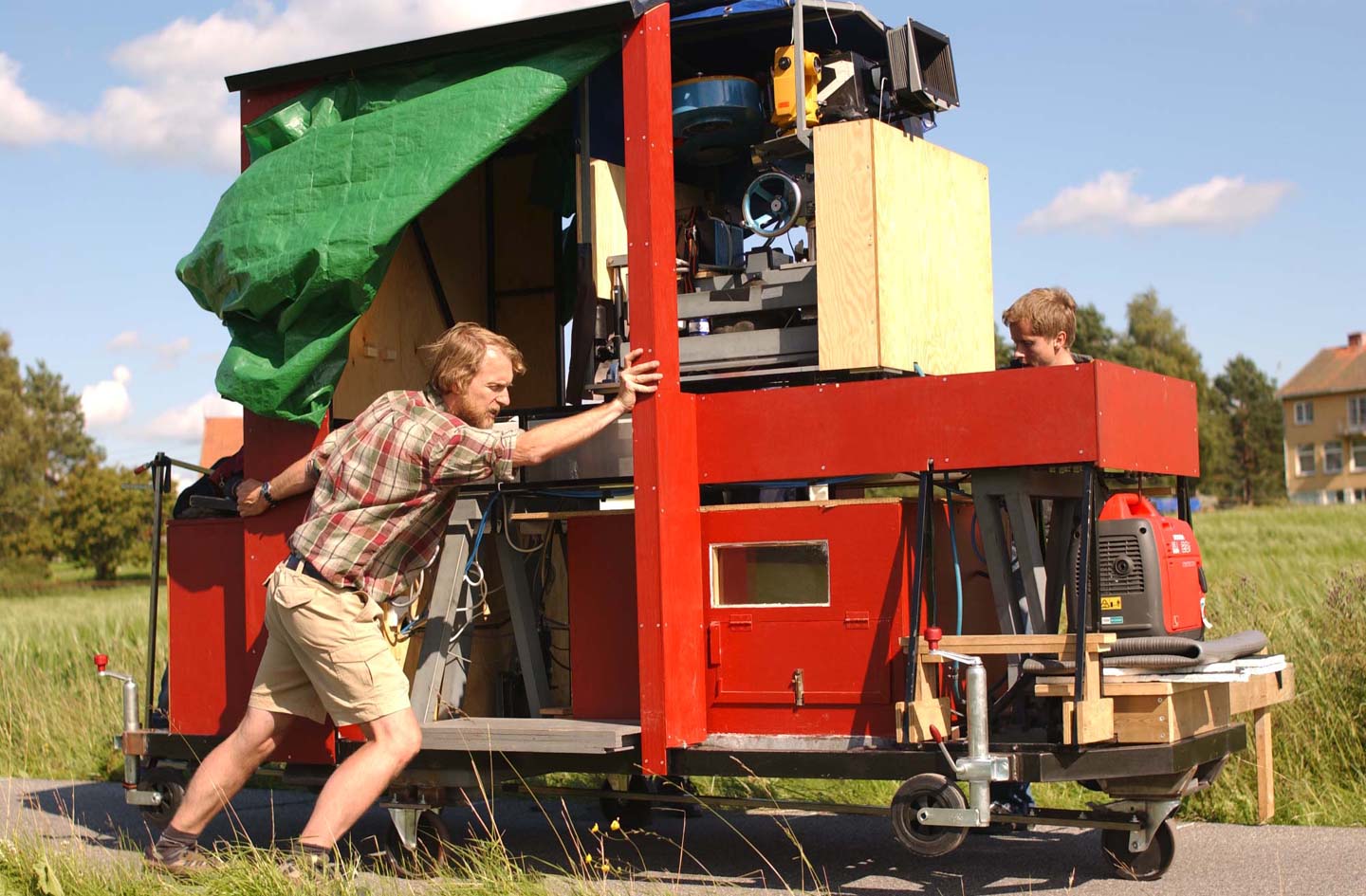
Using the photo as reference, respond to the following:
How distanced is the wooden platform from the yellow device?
262 cm

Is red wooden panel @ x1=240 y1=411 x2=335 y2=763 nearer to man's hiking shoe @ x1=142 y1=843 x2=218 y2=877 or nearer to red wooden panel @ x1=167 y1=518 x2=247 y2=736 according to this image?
red wooden panel @ x1=167 y1=518 x2=247 y2=736

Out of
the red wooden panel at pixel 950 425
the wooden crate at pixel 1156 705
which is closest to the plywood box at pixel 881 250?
the red wooden panel at pixel 950 425

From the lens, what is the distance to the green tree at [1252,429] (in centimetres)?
7912

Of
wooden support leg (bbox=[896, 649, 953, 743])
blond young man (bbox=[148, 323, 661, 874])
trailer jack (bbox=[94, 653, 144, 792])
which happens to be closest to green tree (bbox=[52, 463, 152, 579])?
trailer jack (bbox=[94, 653, 144, 792])

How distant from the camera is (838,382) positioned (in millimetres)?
6324

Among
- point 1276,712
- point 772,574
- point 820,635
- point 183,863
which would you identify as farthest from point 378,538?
point 1276,712

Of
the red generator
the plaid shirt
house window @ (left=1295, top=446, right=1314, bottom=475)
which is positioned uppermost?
house window @ (left=1295, top=446, right=1314, bottom=475)

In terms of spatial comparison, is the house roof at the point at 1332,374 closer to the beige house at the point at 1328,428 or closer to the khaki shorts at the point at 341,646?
the beige house at the point at 1328,428

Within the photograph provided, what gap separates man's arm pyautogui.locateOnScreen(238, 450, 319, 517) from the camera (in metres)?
6.63

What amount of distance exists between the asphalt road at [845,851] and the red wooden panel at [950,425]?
1.44 meters

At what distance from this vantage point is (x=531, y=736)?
6.27 meters

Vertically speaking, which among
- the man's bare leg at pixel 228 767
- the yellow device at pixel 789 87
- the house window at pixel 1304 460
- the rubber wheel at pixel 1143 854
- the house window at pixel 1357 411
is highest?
the house window at pixel 1357 411

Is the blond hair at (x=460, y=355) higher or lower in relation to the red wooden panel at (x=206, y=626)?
higher

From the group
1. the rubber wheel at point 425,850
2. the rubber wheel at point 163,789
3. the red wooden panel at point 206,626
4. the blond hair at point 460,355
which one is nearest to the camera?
the blond hair at point 460,355
